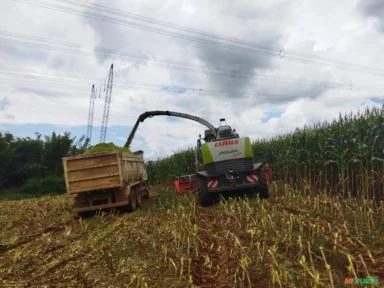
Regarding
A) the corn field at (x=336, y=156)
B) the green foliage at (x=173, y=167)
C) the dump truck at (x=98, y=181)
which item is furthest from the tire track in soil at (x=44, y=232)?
the green foliage at (x=173, y=167)

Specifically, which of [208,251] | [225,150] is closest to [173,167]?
[225,150]

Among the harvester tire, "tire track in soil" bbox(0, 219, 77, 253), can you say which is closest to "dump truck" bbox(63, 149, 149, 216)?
"tire track in soil" bbox(0, 219, 77, 253)

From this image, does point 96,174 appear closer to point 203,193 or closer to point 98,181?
point 98,181

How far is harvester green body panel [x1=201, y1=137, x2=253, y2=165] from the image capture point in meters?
14.2

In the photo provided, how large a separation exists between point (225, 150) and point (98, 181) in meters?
4.09

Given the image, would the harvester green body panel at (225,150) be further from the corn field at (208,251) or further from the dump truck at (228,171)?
the corn field at (208,251)

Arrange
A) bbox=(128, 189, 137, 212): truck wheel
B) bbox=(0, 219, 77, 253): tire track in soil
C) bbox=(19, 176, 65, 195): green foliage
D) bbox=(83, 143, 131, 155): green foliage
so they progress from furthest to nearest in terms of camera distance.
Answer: bbox=(19, 176, 65, 195): green foliage < bbox=(83, 143, 131, 155): green foliage < bbox=(128, 189, 137, 212): truck wheel < bbox=(0, 219, 77, 253): tire track in soil

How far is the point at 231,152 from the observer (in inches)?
559

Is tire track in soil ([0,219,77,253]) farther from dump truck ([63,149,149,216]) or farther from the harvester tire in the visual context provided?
the harvester tire

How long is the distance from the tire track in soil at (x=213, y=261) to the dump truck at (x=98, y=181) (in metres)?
5.08

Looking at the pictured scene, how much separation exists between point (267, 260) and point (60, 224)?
841 cm

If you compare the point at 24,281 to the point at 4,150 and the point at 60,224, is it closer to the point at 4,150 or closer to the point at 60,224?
the point at 60,224

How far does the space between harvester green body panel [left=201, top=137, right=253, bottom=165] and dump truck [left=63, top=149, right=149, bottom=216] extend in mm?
2703

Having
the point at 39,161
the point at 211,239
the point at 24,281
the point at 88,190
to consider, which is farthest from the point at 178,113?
the point at 39,161
